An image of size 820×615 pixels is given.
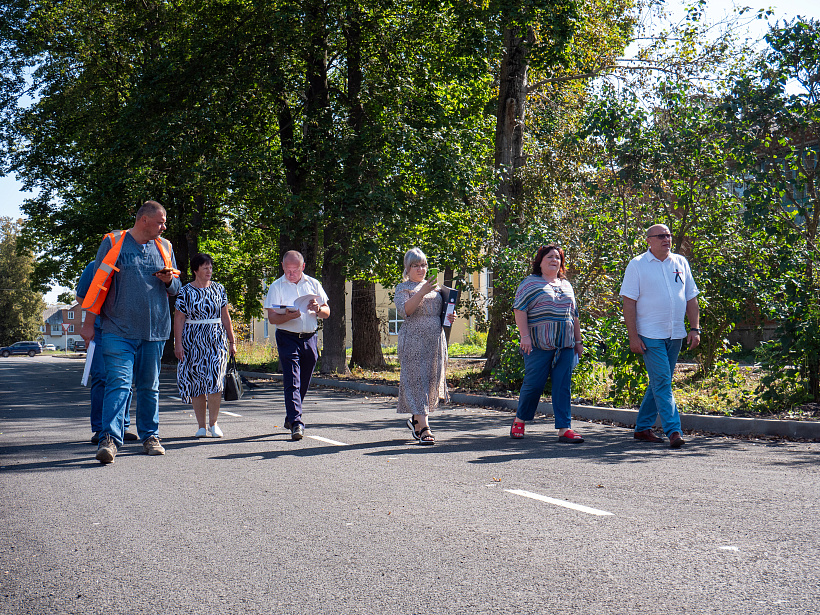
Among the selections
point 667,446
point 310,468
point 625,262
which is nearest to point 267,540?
point 310,468

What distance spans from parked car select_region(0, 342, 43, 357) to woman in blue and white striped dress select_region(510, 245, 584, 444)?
82.5 meters

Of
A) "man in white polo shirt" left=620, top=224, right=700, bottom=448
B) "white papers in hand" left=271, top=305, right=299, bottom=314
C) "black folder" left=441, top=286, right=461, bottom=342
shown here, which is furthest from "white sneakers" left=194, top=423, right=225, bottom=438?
"man in white polo shirt" left=620, top=224, right=700, bottom=448

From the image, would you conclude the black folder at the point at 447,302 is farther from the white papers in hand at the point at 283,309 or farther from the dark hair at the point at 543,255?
the white papers in hand at the point at 283,309

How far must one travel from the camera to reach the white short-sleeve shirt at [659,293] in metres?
7.85

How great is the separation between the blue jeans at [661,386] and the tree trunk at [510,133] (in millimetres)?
7605

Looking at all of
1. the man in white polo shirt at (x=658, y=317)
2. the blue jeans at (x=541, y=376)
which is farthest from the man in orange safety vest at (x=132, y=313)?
the man in white polo shirt at (x=658, y=317)

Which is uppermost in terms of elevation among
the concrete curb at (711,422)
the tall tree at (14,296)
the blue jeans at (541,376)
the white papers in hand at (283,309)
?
the tall tree at (14,296)

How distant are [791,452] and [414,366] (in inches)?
144

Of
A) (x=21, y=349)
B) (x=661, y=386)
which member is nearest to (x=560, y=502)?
(x=661, y=386)

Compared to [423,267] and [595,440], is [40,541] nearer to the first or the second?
[423,267]

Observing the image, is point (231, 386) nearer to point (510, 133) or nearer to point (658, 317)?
point (658, 317)

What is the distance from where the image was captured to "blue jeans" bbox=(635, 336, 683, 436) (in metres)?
7.67

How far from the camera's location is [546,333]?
818cm

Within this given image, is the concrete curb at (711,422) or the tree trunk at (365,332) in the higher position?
the tree trunk at (365,332)
